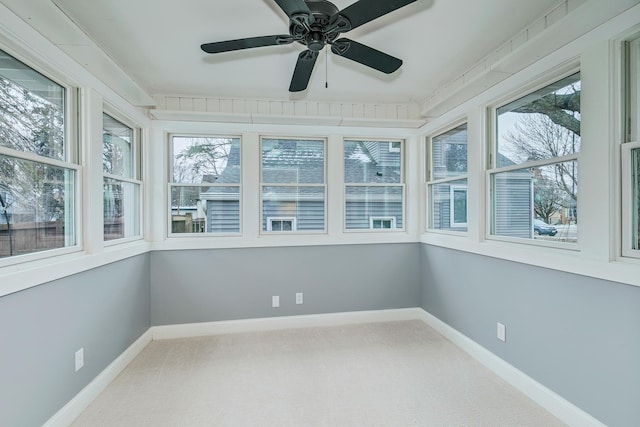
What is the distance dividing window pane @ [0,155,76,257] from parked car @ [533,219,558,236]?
10.8 feet

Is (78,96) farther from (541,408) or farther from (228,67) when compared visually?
(541,408)

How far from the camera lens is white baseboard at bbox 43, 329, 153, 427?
75.2 inches

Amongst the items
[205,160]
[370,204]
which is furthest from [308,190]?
[205,160]

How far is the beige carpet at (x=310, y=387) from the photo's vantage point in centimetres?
203

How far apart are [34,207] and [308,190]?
2392 mm

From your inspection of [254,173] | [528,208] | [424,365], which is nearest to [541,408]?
[424,365]

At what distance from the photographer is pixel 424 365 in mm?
2684

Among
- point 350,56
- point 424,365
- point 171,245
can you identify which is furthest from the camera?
point 171,245

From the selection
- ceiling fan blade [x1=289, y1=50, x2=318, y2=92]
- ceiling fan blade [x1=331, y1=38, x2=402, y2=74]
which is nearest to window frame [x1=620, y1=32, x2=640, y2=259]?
ceiling fan blade [x1=331, y1=38, x2=402, y2=74]

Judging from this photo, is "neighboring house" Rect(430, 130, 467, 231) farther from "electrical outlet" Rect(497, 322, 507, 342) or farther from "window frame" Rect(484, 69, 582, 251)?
"electrical outlet" Rect(497, 322, 507, 342)

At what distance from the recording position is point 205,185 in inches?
136

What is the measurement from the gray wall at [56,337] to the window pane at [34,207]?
267mm

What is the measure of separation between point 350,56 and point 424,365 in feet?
8.11

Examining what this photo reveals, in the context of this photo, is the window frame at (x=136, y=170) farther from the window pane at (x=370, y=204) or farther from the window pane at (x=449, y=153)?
the window pane at (x=449, y=153)
